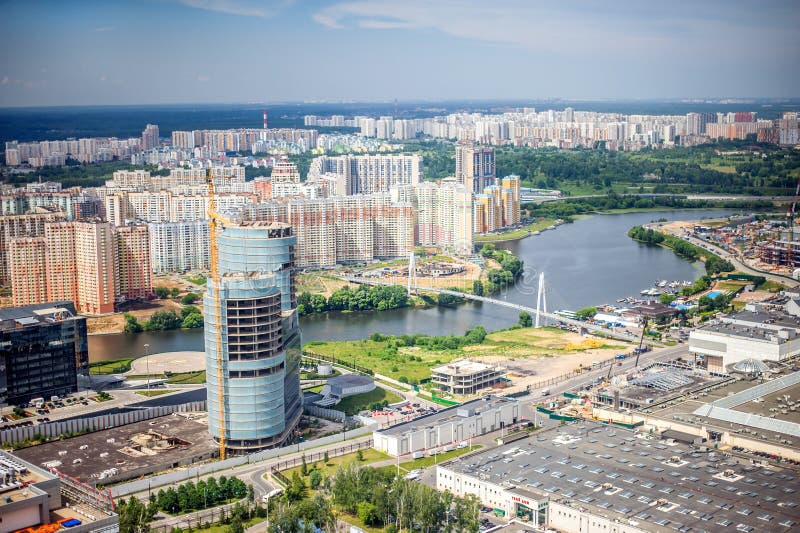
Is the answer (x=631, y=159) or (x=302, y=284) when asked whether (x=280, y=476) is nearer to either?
(x=302, y=284)

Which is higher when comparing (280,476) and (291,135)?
(291,135)

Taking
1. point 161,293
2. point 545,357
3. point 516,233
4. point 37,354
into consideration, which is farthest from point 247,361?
point 516,233

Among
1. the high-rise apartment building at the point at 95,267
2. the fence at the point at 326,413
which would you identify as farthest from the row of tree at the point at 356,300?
the fence at the point at 326,413

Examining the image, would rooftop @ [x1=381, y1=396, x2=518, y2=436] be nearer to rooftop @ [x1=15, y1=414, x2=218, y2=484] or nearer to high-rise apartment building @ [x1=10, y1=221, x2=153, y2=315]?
rooftop @ [x1=15, y1=414, x2=218, y2=484]

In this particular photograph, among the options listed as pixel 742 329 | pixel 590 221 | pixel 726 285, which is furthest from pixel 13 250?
pixel 590 221

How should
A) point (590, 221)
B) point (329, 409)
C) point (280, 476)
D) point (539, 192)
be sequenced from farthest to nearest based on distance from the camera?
point (539, 192)
point (590, 221)
point (329, 409)
point (280, 476)

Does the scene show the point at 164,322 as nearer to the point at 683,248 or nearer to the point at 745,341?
the point at 745,341

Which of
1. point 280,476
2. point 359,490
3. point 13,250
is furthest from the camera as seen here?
point 13,250
